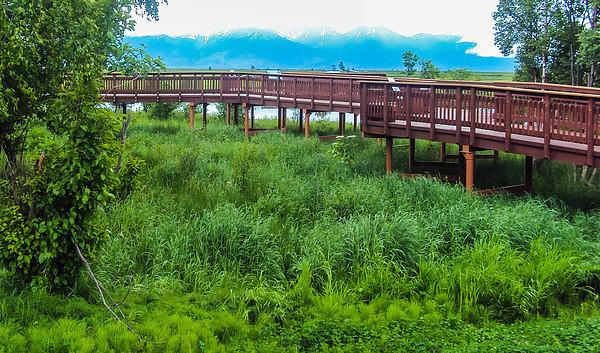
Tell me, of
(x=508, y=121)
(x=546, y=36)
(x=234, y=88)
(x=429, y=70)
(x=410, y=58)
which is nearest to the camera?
(x=508, y=121)

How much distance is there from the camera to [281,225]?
1034 cm

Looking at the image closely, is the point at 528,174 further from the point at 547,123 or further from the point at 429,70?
the point at 429,70

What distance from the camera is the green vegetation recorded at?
23.0 ft

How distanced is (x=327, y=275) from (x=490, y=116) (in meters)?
6.12

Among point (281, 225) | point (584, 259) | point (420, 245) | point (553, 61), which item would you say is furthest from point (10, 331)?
point (553, 61)

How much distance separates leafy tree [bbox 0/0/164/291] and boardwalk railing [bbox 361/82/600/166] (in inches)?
307

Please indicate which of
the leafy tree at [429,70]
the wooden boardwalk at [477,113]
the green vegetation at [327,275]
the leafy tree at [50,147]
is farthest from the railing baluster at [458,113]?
the leafy tree at [429,70]

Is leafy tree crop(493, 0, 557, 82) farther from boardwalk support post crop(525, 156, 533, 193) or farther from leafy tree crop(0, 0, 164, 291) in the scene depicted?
leafy tree crop(0, 0, 164, 291)

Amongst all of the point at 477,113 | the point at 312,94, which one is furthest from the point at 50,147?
the point at 312,94

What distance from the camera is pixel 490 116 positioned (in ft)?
43.0

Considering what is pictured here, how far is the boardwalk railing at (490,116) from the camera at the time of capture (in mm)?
11414

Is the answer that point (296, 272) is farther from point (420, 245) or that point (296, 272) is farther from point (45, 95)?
point (45, 95)

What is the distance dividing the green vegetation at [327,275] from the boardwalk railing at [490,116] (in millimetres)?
1222

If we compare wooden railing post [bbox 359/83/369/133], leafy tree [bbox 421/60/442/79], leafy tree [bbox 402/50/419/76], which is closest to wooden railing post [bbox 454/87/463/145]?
wooden railing post [bbox 359/83/369/133]
